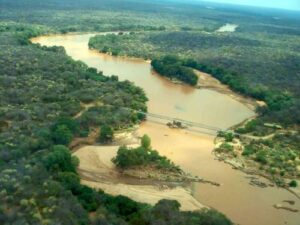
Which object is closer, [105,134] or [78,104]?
[105,134]

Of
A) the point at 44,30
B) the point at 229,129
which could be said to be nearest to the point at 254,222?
the point at 229,129

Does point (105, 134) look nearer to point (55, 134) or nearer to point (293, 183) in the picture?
point (55, 134)

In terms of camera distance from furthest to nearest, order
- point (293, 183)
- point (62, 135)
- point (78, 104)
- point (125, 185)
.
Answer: point (78, 104)
point (62, 135)
point (293, 183)
point (125, 185)

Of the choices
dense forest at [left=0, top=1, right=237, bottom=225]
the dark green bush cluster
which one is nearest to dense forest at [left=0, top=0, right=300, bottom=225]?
dense forest at [left=0, top=1, right=237, bottom=225]

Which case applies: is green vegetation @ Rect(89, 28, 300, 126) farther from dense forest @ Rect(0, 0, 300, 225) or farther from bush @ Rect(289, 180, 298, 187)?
bush @ Rect(289, 180, 298, 187)

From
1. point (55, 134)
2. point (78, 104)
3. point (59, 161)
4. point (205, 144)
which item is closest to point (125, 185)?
point (59, 161)

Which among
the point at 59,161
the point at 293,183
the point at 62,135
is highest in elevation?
the point at 59,161
